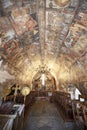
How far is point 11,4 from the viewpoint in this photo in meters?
3.04

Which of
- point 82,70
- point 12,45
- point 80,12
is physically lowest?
point 82,70

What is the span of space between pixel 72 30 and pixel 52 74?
27.8ft

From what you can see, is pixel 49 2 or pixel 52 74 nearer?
pixel 49 2

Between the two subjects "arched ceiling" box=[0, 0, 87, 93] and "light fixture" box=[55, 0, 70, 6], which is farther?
"arched ceiling" box=[0, 0, 87, 93]

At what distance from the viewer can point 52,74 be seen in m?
12.2

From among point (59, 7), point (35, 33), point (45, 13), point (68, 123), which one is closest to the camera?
point (59, 7)

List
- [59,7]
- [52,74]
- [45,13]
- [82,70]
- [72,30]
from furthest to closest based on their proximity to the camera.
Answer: [52,74] → [82,70] → [72,30] → [45,13] → [59,7]

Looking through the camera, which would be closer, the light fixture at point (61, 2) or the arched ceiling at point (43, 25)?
the light fixture at point (61, 2)

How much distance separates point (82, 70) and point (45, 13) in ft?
12.9

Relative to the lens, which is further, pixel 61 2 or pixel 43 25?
pixel 43 25

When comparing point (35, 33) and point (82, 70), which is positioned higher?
point (35, 33)

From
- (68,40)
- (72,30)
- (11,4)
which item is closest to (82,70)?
(68,40)

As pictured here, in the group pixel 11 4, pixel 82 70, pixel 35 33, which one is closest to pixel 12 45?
pixel 35 33

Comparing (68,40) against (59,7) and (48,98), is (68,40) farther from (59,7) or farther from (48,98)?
(48,98)
